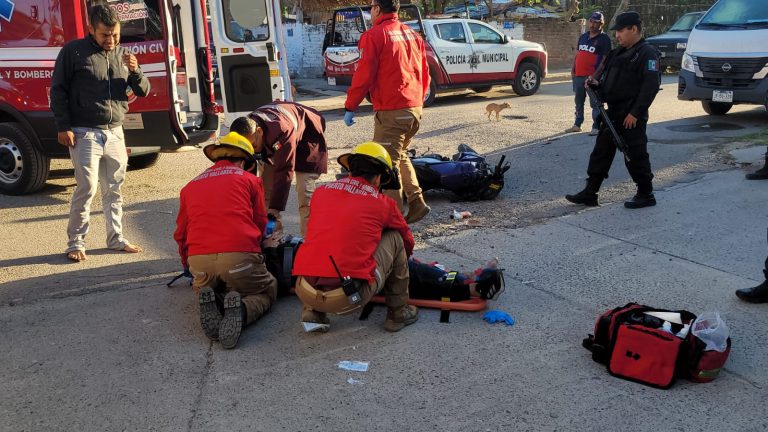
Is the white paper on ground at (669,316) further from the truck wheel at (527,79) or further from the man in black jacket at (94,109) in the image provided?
the truck wheel at (527,79)

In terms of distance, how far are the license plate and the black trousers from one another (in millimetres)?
4660

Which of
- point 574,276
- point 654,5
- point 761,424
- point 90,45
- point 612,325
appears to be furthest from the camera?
point 654,5

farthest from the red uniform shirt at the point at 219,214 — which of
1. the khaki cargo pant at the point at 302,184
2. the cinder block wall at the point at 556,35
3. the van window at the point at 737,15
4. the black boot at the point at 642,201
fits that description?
the cinder block wall at the point at 556,35

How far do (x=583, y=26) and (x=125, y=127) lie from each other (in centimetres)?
1986

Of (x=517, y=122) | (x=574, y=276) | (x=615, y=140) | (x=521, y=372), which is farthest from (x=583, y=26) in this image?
(x=521, y=372)

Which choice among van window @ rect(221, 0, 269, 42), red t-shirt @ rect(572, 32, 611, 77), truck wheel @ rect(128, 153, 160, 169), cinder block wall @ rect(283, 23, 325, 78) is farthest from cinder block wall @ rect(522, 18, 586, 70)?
truck wheel @ rect(128, 153, 160, 169)

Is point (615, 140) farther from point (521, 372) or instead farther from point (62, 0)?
point (62, 0)

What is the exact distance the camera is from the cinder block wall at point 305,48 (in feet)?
70.1

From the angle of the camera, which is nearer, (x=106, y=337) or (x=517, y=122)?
(x=106, y=337)

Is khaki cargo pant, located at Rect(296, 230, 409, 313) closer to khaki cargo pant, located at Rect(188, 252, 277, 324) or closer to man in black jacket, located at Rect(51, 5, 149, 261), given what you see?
khaki cargo pant, located at Rect(188, 252, 277, 324)

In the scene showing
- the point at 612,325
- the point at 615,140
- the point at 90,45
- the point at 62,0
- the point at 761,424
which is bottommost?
the point at 761,424

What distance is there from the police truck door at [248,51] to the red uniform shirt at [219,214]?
438cm

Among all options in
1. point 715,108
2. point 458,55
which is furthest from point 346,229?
point 458,55

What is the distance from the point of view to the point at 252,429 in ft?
10.7
